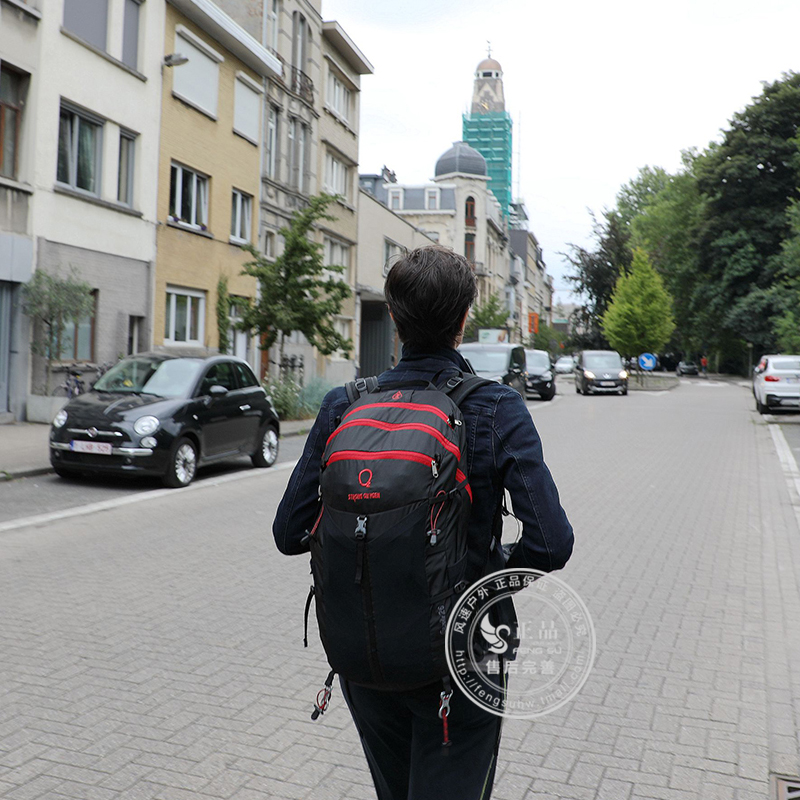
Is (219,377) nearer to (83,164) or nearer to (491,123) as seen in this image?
(83,164)

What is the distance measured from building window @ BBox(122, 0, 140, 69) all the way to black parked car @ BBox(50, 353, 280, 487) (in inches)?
445

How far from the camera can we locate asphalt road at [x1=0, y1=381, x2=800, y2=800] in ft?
11.9

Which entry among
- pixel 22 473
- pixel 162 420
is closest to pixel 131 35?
pixel 22 473

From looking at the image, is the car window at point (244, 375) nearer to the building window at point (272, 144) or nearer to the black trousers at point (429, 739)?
the black trousers at point (429, 739)

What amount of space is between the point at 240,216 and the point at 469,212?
183 feet

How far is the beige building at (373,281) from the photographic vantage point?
40.5 m

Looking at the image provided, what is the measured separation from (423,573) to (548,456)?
1401cm

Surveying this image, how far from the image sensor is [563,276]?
65.6m

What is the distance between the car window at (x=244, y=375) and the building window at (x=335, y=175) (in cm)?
2294

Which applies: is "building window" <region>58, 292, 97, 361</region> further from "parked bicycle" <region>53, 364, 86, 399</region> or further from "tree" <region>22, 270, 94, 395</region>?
"parked bicycle" <region>53, 364, 86, 399</region>

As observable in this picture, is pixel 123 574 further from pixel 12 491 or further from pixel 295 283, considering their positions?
pixel 295 283

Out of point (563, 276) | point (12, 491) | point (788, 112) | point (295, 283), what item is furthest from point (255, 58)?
point (563, 276)

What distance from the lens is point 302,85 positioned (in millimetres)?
32750

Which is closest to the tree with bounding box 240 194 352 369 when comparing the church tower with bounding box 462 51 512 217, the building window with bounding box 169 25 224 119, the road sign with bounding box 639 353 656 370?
the building window with bounding box 169 25 224 119
